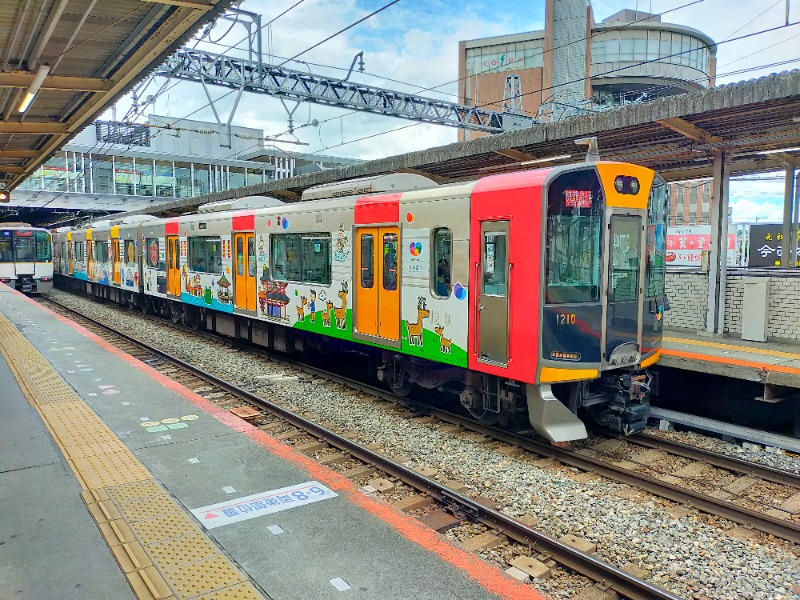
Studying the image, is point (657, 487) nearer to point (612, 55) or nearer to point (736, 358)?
point (736, 358)

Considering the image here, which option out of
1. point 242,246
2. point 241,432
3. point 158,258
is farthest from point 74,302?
point 241,432

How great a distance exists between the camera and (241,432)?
6.96 metres

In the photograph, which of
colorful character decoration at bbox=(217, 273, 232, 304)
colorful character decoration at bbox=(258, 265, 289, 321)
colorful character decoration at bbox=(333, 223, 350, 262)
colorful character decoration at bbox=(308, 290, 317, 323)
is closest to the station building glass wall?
colorful character decoration at bbox=(217, 273, 232, 304)

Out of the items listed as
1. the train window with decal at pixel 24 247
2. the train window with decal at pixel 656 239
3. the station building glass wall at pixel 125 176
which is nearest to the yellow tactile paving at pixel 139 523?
the train window with decal at pixel 656 239

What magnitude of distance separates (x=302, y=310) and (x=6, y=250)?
21549mm

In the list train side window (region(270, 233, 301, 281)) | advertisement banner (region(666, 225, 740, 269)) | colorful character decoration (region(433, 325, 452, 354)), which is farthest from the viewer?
advertisement banner (region(666, 225, 740, 269))

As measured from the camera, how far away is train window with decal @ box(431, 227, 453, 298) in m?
7.55

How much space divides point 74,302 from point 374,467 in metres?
22.3

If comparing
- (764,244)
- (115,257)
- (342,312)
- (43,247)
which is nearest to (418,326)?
(342,312)

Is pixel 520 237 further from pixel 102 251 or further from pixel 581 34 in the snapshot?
pixel 581 34

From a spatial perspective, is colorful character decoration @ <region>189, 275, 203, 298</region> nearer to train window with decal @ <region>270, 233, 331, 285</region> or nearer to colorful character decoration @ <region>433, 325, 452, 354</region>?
train window with decal @ <region>270, 233, 331, 285</region>

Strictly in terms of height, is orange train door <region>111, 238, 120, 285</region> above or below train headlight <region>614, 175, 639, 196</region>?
below

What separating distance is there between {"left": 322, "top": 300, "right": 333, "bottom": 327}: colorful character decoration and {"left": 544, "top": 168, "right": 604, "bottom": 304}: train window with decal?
14.3 feet

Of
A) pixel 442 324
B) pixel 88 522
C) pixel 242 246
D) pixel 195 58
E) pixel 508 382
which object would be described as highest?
pixel 195 58
